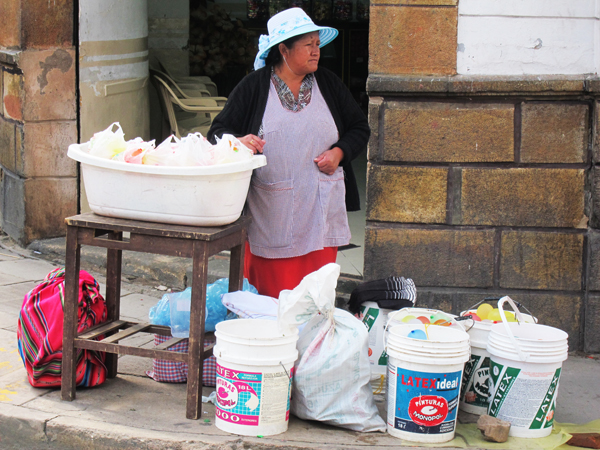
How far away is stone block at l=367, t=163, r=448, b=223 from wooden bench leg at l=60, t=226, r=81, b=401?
1.75 m

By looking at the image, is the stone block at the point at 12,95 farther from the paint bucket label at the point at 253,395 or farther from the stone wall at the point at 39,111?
the paint bucket label at the point at 253,395

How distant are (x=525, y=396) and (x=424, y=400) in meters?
0.45

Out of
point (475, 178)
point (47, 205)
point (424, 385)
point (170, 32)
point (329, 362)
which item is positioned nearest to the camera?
point (424, 385)

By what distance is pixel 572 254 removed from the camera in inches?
165

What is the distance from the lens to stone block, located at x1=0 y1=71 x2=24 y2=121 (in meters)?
5.54

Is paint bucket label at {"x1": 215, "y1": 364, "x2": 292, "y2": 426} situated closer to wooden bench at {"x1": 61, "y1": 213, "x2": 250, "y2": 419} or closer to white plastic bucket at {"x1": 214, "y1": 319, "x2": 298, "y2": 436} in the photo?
white plastic bucket at {"x1": 214, "y1": 319, "x2": 298, "y2": 436}

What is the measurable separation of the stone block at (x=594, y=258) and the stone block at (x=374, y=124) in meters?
1.30

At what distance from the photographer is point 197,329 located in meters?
3.12

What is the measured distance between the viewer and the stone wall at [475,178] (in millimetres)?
4086

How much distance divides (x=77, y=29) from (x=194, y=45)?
8.77 ft

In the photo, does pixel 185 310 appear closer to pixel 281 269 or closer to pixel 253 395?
pixel 281 269

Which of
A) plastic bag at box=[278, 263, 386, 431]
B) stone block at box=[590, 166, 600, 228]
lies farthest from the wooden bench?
stone block at box=[590, 166, 600, 228]

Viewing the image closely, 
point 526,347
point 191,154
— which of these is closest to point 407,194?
point 526,347

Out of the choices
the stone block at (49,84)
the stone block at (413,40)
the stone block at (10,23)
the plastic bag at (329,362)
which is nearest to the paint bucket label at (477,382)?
the plastic bag at (329,362)
